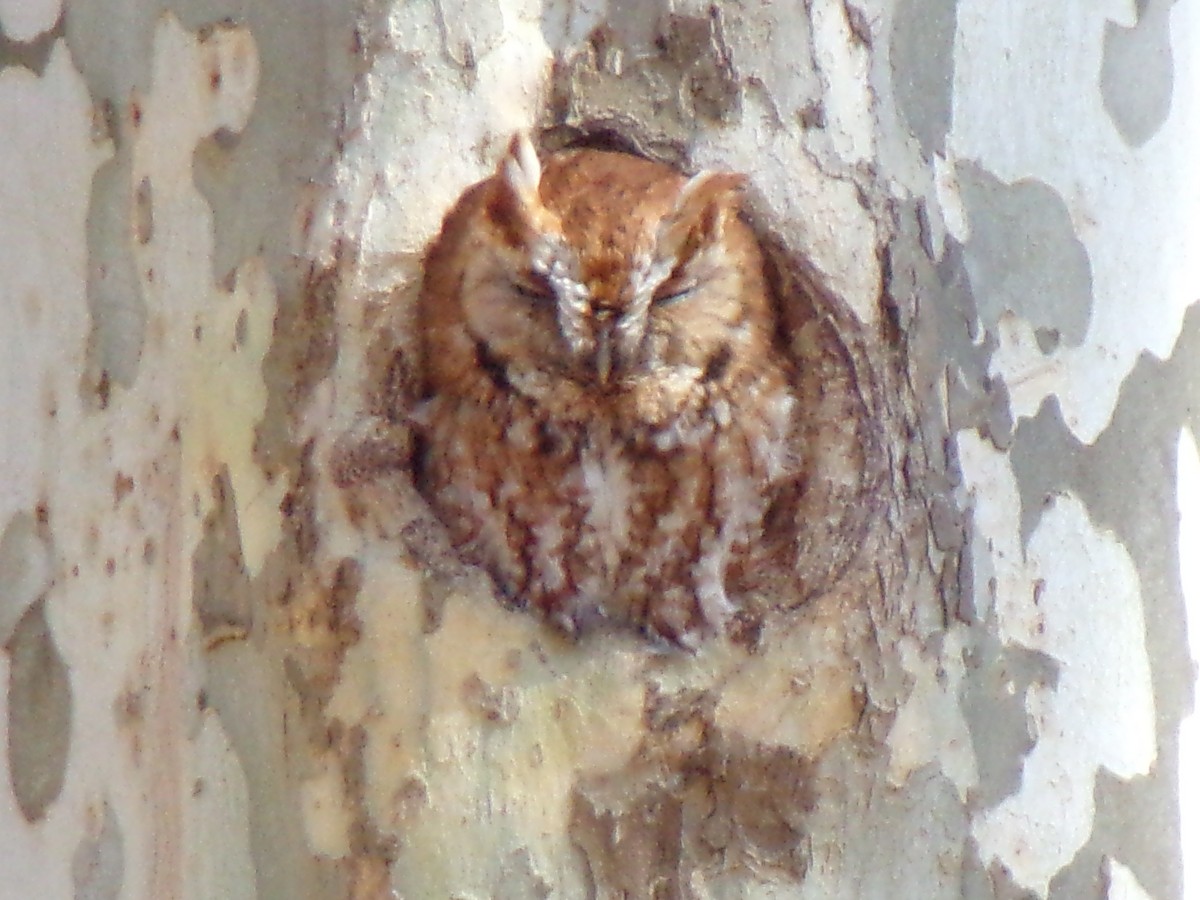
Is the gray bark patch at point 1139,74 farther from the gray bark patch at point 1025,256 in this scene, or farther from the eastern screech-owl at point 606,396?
the eastern screech-owl at point 606,396

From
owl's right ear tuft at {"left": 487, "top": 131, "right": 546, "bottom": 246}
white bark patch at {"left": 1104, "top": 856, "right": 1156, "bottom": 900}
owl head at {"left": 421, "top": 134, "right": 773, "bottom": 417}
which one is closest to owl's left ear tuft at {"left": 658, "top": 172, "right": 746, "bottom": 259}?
owl head at {"left": 421, "top": 134, "right": 773, "bottom": 417}

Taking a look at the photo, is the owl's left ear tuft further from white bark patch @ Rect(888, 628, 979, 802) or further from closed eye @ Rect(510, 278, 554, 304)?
white bark patch @ Rect(888, 628, 979, 802)

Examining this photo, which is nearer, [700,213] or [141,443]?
[141,443]

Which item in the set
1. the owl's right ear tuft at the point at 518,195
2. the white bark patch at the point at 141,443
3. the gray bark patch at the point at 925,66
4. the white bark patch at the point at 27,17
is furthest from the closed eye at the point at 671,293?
the white bark patch at the point at 27,17

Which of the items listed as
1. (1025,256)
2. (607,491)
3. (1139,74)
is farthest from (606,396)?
(1139,74)

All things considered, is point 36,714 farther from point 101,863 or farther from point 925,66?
point 925,66

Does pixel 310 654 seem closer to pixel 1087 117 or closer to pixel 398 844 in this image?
pixel 398 844
